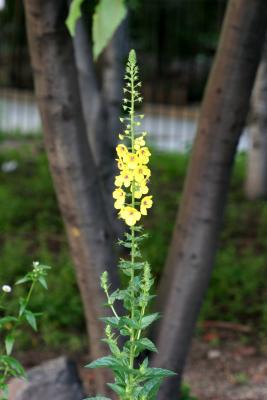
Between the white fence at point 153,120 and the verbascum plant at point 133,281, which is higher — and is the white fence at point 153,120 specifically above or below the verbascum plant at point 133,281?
below

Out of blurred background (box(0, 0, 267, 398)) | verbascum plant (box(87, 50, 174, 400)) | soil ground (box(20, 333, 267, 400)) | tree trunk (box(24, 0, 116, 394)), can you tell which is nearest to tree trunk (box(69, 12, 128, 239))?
blurred background (box(0, 0, 267, 398))

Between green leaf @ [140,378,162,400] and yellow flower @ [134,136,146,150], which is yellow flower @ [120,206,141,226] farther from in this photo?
green leaf @ [140,378,162,400]

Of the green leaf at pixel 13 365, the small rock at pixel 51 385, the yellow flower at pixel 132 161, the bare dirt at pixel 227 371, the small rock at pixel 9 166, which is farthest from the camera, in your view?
the small rock at pixel 9 166

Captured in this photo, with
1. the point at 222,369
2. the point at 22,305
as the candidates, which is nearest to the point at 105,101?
the point at 222,369

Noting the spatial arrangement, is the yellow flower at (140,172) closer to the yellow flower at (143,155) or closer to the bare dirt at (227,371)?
the yellow flower at (143,155)

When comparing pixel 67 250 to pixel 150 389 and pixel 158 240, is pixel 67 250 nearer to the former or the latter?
pixel 158 240

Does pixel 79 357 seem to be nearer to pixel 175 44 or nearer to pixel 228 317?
pixel 228 317

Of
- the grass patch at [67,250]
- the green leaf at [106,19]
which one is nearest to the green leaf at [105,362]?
the green leaf at [106,19]

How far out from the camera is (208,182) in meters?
3.51

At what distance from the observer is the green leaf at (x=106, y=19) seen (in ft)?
9.23

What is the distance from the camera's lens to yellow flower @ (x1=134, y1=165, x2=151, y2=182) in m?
1.97

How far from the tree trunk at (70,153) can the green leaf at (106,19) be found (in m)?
0.44

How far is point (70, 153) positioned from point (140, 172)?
1491 millimetres

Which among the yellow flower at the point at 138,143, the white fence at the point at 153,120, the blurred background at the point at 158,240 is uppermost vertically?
the yellow flower at the point at 138,143
